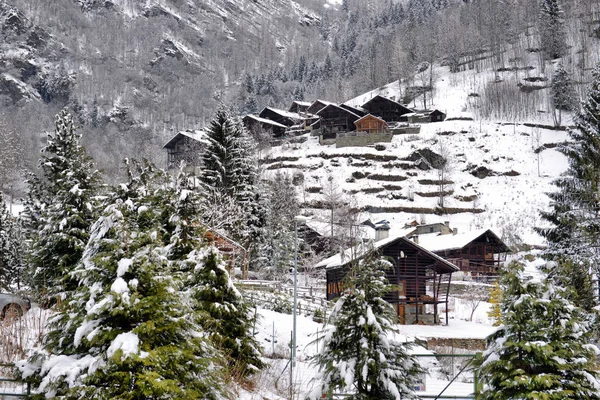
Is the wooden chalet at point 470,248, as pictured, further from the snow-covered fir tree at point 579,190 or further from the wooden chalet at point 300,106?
the wooden chalet at point 300,106

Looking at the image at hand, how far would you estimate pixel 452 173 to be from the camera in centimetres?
8150

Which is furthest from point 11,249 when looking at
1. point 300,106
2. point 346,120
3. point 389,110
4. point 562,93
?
point 562,93

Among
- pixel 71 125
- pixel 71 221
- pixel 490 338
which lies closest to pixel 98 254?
pixel 490 338

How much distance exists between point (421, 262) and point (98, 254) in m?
33.7

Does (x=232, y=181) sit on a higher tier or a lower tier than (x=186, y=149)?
lower

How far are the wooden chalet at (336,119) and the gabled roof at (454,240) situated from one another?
4240cm

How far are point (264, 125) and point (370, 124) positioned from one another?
19.5 meters

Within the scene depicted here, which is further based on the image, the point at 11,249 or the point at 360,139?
the point at 360,139

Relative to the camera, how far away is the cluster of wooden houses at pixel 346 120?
9298 cm

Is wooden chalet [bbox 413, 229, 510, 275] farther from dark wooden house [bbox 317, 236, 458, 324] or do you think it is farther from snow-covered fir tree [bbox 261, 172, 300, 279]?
dark wooden house [bbox 317, 236, 458, 324]

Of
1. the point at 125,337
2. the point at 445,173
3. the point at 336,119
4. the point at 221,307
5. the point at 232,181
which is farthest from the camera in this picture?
the point at 336,119

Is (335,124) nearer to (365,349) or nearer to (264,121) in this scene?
(264,121)

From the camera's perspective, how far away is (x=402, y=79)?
128 metres

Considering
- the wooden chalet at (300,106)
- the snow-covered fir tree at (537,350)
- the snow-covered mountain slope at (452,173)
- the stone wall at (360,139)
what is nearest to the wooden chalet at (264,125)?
the snow-covered mountain slope at (452,173)
